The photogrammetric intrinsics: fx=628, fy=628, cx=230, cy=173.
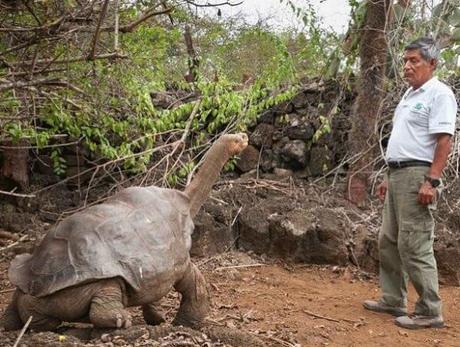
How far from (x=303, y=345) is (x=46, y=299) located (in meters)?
1.71

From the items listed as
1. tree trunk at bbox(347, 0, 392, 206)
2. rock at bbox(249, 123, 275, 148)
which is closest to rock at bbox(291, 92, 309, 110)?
rock at bbox(249, 123, 275, 148)

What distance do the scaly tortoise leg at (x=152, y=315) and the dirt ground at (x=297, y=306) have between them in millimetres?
333

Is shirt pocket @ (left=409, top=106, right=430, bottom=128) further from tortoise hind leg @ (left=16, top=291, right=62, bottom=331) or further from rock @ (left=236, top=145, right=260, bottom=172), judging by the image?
rock @ (left=236, top=145, right=260, bottom=172)

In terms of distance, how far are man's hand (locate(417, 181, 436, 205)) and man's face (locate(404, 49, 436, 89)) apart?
0.77 m

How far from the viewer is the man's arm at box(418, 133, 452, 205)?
4.30 m

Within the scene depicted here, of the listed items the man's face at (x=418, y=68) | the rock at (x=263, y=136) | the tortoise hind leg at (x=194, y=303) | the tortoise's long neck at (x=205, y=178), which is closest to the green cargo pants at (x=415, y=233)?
the man's face at (x=418, y=68)

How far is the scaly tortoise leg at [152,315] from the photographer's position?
398 cm

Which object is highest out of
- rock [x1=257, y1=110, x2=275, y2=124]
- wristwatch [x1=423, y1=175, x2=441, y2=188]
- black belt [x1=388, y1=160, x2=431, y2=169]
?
rock [x1=257, y1=110, x2=275, y2=124]


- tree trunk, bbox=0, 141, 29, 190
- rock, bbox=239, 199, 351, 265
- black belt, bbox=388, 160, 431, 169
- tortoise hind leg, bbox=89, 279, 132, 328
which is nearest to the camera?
tortoise hind leg, bbox=89, 279, 132, 328

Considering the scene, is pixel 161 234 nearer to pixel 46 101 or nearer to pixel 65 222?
pixel 65 222

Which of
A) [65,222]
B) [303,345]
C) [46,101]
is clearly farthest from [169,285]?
[46,101]

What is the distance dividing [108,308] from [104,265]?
0.72 ft

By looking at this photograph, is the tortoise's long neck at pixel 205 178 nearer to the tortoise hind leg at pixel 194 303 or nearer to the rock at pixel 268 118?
the tortoise hind leg at pixel 194 303

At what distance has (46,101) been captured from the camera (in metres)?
4.75
